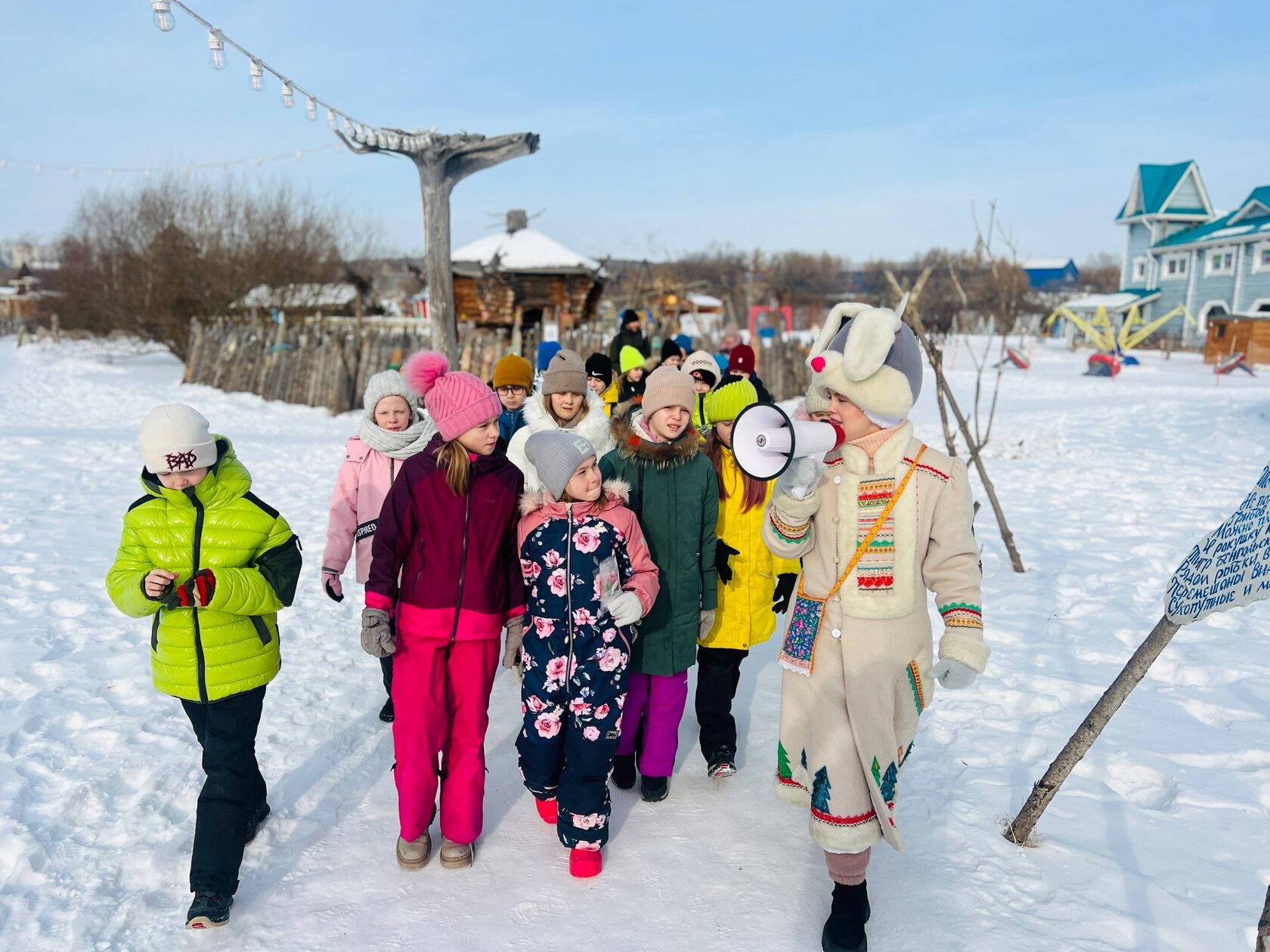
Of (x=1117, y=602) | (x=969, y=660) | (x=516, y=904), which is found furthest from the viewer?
(x=1117, y=602)

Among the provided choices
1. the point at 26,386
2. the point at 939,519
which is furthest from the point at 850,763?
the point at 26,386

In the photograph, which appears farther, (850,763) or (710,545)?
(710,545)

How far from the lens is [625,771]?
329 cm

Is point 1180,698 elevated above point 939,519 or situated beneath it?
situated beneath

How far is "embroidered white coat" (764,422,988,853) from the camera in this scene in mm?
2295

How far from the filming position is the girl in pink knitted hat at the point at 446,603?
269 cm

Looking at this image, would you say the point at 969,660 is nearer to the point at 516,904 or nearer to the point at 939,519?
the point at 939,519

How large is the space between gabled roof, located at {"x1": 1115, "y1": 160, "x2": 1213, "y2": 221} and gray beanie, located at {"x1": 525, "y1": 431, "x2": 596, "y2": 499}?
146 feet

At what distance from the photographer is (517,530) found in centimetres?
284

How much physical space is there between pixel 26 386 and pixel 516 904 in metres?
19.7

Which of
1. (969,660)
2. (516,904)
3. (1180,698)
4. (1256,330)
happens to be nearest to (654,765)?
(516,904)

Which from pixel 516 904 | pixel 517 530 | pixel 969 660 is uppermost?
pixel 517 530

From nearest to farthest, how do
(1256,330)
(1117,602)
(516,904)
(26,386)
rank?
(516,904), (1117,602), (26,386), (1256,330)

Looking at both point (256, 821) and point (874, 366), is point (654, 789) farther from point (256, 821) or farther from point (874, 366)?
point (874, 366)
